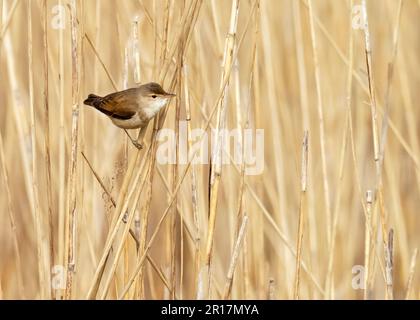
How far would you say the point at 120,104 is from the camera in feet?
6.79

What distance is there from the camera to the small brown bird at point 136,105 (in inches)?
73.2

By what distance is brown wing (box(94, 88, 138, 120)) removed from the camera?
198cm

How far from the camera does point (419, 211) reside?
9.62 feet

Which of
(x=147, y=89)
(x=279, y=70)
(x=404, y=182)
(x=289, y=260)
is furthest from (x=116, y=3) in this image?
(x=404, y=182)

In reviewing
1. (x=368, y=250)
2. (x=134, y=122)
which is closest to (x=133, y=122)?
(x=134, y=122)

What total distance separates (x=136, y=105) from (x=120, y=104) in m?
0.16

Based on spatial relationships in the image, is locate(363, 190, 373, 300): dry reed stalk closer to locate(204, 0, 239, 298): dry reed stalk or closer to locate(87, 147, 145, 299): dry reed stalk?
locate(204, 0, 239, 298): dry reed stalk

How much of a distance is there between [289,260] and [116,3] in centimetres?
105

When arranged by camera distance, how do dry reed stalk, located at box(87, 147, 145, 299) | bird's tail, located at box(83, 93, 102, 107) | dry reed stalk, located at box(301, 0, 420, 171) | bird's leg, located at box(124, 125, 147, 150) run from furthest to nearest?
1. dry reed stalk, located at box(301, 0, 420, 171)
2. bird's tail, located at box(83, 93, 102, 107)
3. bird's leg, located at box(124, 125, 147, 150)
4. dry reed stalk, located at box(87, 147, 145, 299)

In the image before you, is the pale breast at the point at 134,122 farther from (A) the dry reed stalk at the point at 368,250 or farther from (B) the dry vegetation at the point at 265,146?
(A) the dry reed stalk at the point at 368,250

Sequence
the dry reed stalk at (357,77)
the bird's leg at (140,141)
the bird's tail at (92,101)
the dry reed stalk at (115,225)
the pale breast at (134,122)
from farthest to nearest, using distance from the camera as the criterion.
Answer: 1. the dry reed stalk at (357,77)
2. the bird's tail at (92,101)
3. the pale breast at (134,122)
4. the bird's leg at (140,141)
5. the dry reed stalk at (115,225)

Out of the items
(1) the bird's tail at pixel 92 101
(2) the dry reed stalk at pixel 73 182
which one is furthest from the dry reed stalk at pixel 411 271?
(1) the bird's tail at pixel 92 101

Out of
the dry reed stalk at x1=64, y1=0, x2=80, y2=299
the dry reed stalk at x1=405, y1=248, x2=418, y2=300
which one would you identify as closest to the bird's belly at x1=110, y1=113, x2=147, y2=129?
the dry reed stalk at x1=64, y1=0, x2=80, y2=299
